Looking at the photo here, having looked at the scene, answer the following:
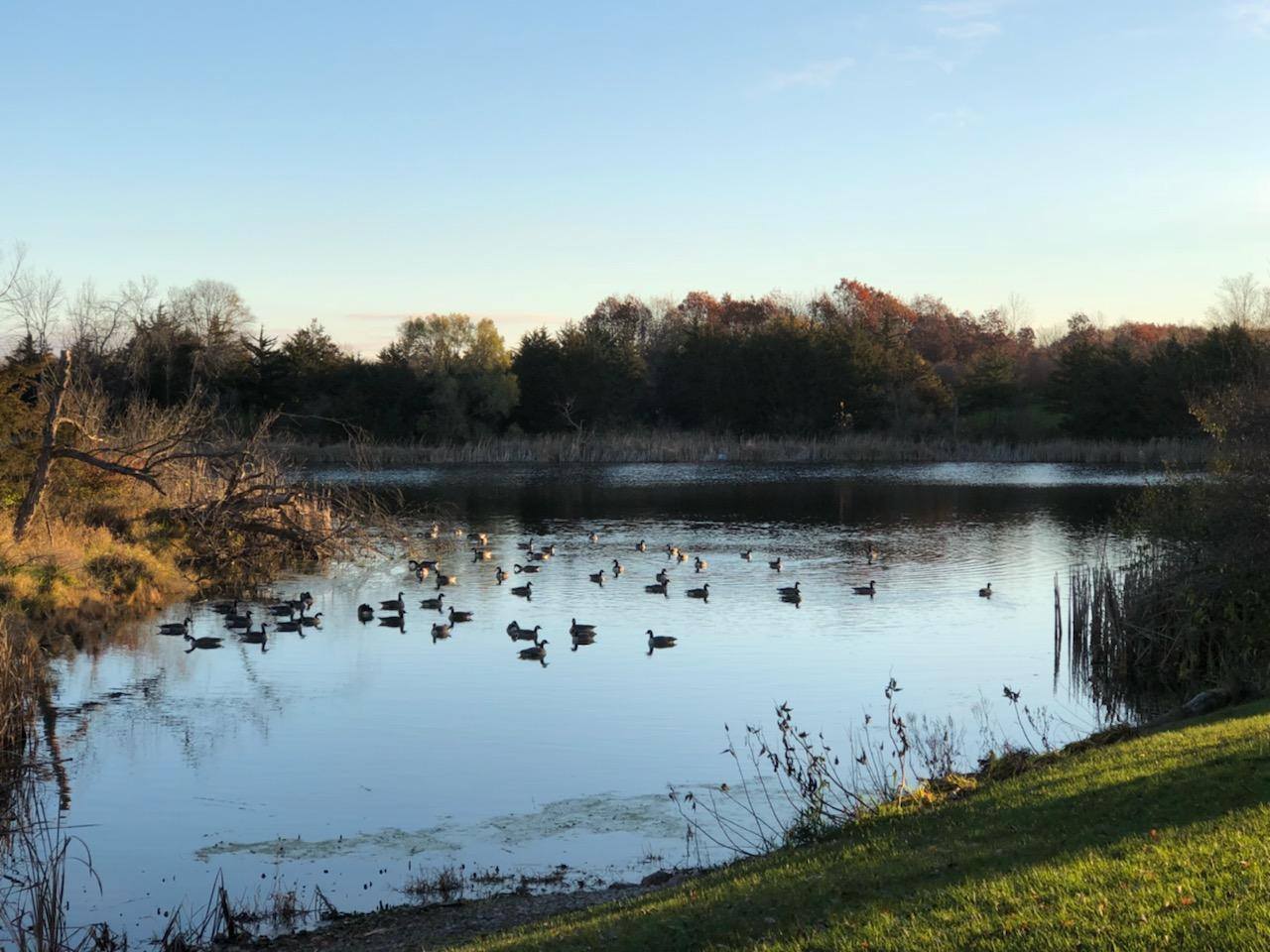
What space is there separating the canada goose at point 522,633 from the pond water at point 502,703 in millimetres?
207

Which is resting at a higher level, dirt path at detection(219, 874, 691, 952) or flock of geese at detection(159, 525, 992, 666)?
flock of geese at detection(159, 525, 992, 666)

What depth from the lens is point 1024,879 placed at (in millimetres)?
7352

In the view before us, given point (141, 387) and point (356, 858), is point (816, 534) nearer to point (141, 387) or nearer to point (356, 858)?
point (356, 858)

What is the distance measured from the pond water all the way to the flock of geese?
10.3 inches

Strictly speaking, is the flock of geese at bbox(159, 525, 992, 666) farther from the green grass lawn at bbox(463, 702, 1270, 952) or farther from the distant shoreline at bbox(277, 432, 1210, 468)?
the distant shoreline at bbox(277, 432, 1210, 468)

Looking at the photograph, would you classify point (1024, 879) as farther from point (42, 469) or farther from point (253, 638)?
point (42, 469)

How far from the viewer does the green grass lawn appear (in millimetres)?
6434

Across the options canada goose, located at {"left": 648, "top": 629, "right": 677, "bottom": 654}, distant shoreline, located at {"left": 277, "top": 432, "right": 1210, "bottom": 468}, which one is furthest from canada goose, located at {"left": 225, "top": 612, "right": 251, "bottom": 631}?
distant shoreline, located at {"left": 277, "top": 432, "right": 1210, "bottom": 468}

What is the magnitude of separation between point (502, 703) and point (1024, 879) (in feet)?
35.7

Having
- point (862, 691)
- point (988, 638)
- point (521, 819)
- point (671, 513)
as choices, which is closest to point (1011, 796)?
point (521, 819)

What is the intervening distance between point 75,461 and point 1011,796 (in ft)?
81.6

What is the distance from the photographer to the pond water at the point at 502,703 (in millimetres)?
11359

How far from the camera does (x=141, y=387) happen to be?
71812 millimetres

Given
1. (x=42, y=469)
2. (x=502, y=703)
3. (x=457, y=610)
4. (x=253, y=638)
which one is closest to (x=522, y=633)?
(x=457, y=610)
